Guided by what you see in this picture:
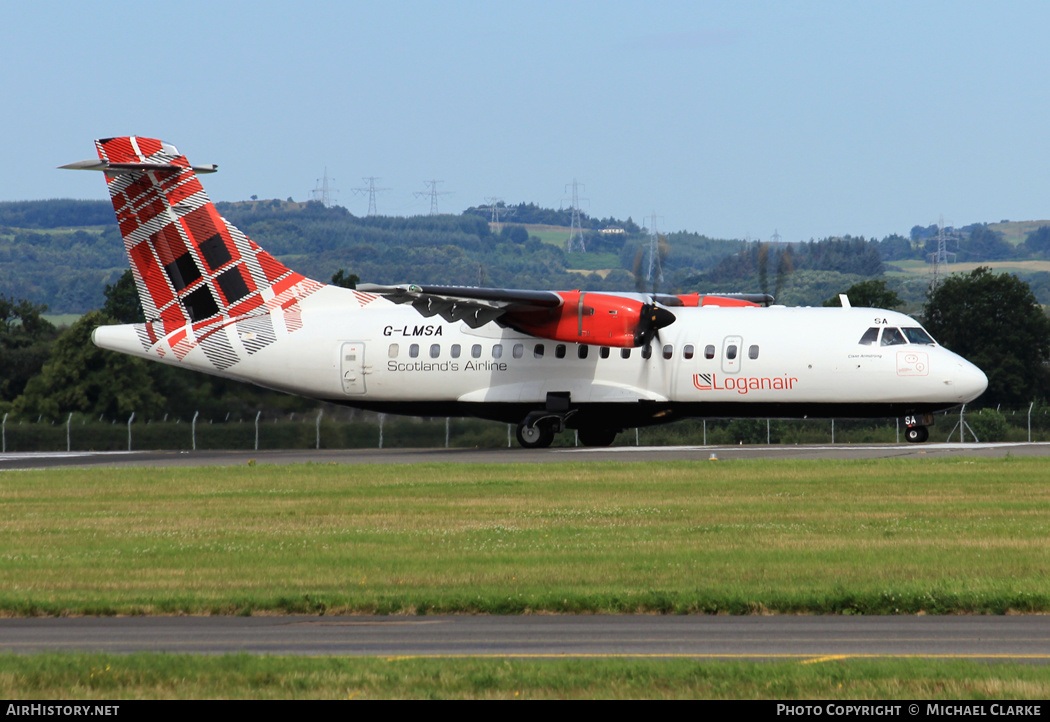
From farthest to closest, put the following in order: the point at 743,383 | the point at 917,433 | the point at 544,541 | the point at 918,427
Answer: the point at 917,433
the point at 918,427
the point at 743,383
the point at 544,541

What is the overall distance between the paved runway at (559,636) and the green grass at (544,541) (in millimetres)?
626

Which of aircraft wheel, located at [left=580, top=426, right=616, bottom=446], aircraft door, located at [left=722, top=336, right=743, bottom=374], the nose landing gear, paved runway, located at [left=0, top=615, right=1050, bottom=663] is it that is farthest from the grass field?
aircraft wheel, located at [left=580, top=426, right=616, bottom=446]

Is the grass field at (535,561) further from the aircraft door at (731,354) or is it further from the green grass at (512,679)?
the aircraft door at (731,354)

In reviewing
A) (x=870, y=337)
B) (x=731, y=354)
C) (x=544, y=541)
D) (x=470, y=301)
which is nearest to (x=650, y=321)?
(x=731, y=354)

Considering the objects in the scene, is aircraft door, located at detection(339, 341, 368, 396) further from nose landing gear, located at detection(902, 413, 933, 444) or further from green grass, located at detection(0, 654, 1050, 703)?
green grass, located at detection(0, 654, 1050, 703)

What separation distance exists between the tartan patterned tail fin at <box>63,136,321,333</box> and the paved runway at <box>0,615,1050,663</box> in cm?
2401

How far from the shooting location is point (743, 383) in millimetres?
31641

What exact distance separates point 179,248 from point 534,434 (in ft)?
37.9

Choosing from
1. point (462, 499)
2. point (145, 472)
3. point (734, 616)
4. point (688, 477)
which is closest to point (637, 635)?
point (734, 616)

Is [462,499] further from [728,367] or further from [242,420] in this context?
[242,420]

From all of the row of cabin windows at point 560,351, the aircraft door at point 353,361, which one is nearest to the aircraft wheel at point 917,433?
the row of cabin windows at point 560,351

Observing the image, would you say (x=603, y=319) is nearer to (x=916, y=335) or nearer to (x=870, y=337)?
(x=870, y=337)

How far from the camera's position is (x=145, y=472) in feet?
94.3
